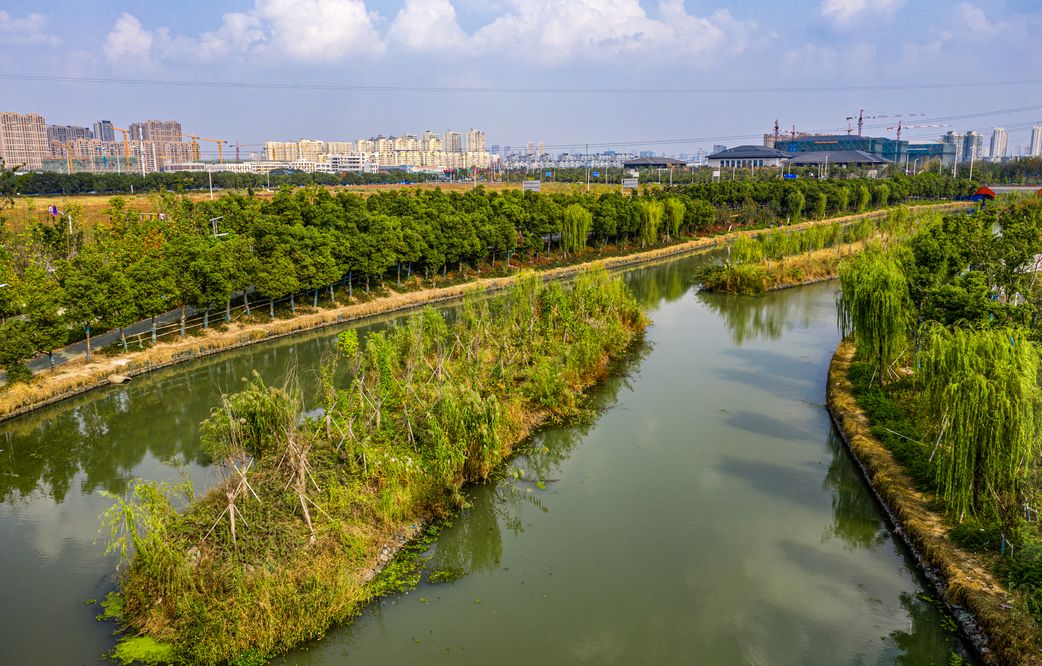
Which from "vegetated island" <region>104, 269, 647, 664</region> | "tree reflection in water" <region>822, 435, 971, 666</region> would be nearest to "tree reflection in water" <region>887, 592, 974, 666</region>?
"tree reflection in water" <region>822, 435, 971, 666</region>

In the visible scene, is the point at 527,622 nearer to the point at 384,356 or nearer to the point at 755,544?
the point at 755,544

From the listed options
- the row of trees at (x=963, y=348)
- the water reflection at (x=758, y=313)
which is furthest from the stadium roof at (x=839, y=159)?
the row of trees at (x=963, y=348)

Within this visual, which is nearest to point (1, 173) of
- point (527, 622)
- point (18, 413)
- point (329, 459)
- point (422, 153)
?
point (18, 413)

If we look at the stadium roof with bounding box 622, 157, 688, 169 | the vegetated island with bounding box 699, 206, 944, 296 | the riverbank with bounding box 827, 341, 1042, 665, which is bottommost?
the riverbank with bounding box 827, 341, 1042, 665

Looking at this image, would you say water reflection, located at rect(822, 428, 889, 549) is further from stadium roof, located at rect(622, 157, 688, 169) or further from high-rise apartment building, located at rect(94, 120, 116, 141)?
high-rise apartment building, located at rect(94, 120, 116, 141)

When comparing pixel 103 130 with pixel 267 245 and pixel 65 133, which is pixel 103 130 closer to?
pixel 65 133

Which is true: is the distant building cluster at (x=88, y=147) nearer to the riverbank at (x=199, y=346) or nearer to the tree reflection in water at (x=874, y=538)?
the riverbank at (x=199, y=346)
